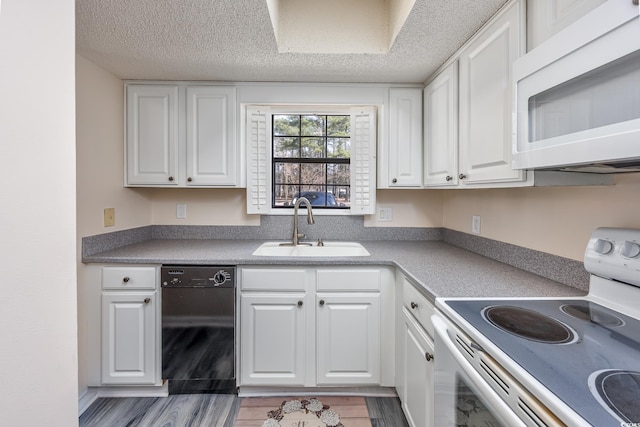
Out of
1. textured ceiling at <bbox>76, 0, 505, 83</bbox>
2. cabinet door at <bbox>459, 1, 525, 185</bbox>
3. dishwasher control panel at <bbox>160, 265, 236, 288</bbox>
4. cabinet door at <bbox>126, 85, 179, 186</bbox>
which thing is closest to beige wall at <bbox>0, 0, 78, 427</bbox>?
textured ceiling at <bbox>76, 0, 505, 83</bbox>

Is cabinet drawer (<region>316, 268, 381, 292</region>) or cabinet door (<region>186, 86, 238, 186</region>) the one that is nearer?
cabinet drawer (<region>316, 268, 381, 292</region>)

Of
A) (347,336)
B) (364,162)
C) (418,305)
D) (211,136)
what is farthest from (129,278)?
(364,162)

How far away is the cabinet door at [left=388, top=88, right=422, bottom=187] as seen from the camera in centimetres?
210

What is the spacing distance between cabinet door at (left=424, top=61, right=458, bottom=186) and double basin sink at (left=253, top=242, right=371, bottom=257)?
701 mm

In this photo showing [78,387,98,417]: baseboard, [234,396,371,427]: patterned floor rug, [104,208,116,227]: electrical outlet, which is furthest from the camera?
[104,208,116,227]: electrical outlet

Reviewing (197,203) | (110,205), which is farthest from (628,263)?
(110,205)

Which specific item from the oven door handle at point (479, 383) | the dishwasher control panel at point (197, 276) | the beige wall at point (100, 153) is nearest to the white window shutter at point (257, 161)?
the dishwasher control panel at point (197, 276)

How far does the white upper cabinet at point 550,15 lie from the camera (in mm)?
876

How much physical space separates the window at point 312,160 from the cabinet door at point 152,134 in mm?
740

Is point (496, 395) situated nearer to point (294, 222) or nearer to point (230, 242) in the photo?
point (294, 222)

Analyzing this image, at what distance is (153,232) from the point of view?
2.34 meters

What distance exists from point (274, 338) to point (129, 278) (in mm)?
923

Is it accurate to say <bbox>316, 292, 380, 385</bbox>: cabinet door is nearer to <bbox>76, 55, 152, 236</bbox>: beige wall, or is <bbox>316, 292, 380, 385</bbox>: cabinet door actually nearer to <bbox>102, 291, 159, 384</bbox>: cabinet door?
<bbox>102, 291, 159, 384</bbox>: cabinet door

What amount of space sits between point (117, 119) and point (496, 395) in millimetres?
2488
